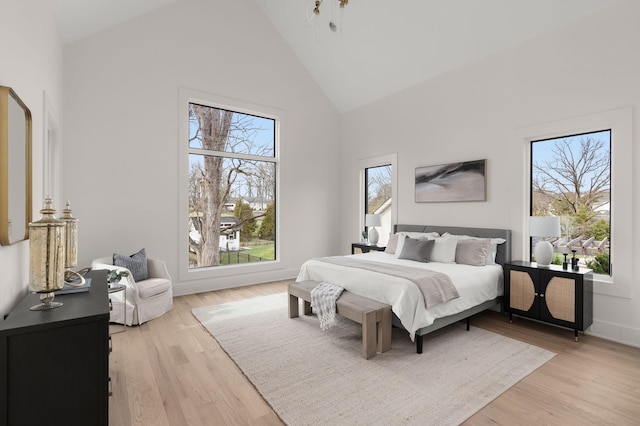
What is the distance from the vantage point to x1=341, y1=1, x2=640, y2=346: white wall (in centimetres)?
323

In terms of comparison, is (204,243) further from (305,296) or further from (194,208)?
(305,296)

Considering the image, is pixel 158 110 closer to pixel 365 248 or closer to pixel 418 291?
pixel 365 248

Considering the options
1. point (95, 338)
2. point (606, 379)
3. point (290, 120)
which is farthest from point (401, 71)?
point (95, 338)

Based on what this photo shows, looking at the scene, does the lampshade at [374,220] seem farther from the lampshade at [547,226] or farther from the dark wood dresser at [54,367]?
the dark wood dresser at [54,367]

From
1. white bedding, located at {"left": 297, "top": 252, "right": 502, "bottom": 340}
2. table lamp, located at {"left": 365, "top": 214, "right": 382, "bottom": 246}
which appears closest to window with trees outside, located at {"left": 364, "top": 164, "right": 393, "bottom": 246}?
table lamp, located at {"left": 365, "top": 214, "right": 382, "bottom": 246}

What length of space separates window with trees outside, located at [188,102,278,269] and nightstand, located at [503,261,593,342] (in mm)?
3807

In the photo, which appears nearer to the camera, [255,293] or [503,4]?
[503,4]

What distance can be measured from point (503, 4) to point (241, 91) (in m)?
3.80

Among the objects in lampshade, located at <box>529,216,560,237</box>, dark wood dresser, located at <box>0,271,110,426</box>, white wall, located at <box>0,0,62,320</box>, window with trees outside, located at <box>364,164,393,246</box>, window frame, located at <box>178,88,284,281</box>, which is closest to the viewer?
dark wood dresser, located at <box>0,271,110,426</box>

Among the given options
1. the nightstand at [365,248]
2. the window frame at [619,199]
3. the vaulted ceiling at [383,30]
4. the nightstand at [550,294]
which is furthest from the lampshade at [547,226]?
the nightstand at [365,248]

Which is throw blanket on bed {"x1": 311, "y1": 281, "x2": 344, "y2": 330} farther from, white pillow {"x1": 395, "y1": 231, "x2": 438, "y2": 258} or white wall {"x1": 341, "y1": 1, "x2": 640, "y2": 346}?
white wall {"x1": 341, "y1": 1, "x2": 640, "y2": 346}

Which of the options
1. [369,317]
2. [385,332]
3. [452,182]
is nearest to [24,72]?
[369,317]

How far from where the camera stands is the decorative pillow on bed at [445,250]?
4.09m

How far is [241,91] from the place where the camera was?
17.9ft
